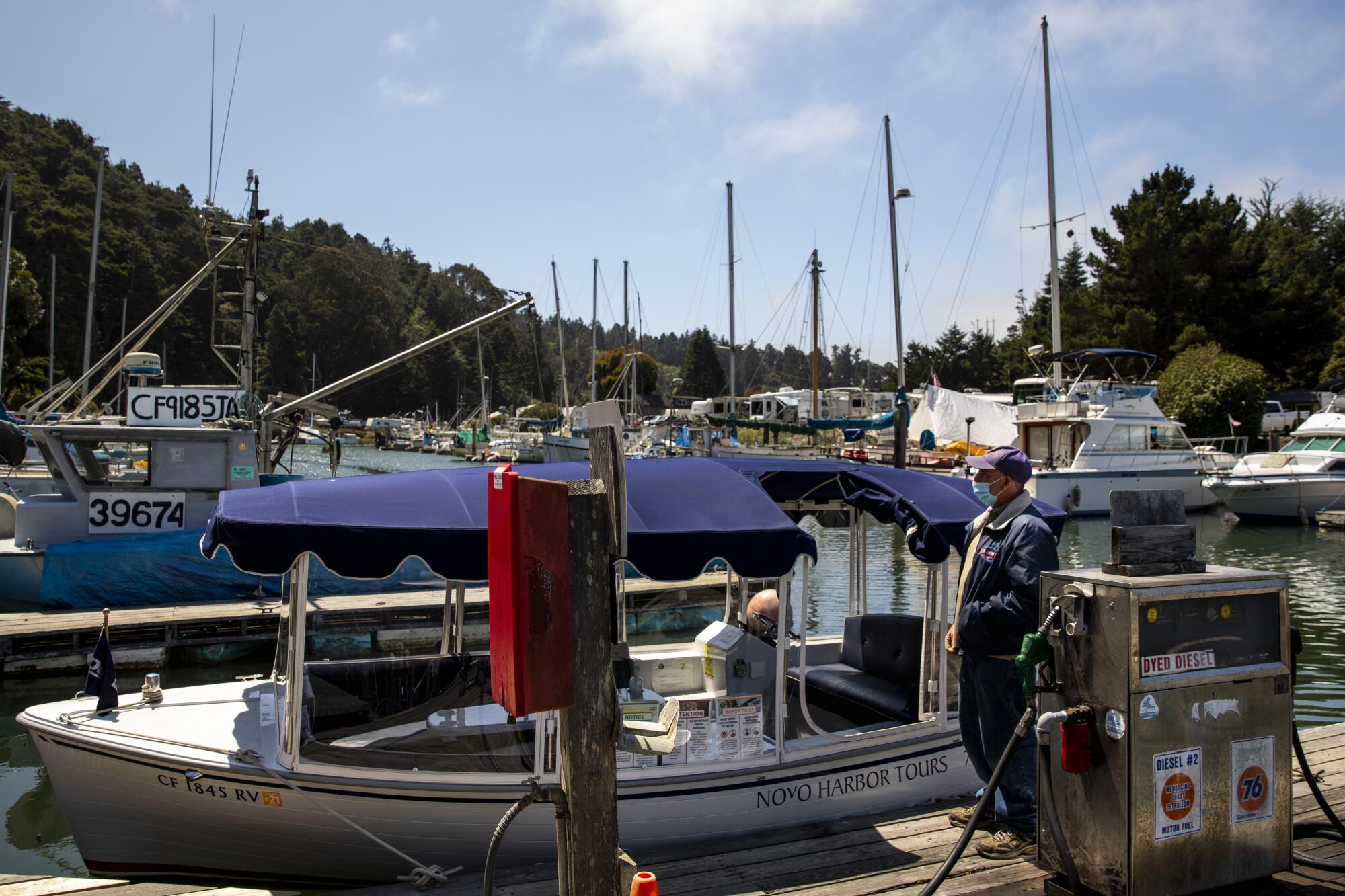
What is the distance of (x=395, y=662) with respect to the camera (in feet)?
22.2

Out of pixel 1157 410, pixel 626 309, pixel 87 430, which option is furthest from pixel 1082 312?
pixel 87 430

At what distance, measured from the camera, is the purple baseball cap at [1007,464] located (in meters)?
4.93

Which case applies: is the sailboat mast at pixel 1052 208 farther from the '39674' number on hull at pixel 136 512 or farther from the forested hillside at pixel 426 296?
the '39674' number on hull at pixel 136 512

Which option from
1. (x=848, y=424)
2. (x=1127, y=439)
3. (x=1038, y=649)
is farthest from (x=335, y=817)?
(x=1127, y=439)

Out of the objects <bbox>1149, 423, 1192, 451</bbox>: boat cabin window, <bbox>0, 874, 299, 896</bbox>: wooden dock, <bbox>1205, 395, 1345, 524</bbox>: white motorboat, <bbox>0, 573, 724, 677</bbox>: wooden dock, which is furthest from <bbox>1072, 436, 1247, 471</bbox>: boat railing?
<bbox>0, 874, 299, 896</bbox>: wooden dock

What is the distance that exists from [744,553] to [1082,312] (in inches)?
2109

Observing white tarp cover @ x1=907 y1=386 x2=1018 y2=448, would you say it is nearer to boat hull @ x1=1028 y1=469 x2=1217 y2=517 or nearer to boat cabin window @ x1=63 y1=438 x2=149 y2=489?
boat hull @ x1=1028 y1=469 x2=1217 y2=517

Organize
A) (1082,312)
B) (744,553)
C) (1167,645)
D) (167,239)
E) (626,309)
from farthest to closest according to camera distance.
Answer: (167,239) → (626,309) → (1082,312) → (744,553) → (1167,645)

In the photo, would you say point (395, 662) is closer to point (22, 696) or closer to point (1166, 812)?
point (1166, 812)

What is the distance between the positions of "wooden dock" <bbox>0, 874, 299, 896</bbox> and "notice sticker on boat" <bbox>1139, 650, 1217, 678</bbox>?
439cm

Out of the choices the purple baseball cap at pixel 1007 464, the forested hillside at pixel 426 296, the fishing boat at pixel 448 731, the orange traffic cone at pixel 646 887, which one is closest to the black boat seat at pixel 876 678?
the fishing boat at pixel 448 731

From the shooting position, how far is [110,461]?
14.9 m

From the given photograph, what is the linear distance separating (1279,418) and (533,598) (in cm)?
5591

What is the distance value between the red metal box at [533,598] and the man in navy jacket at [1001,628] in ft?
8.35
